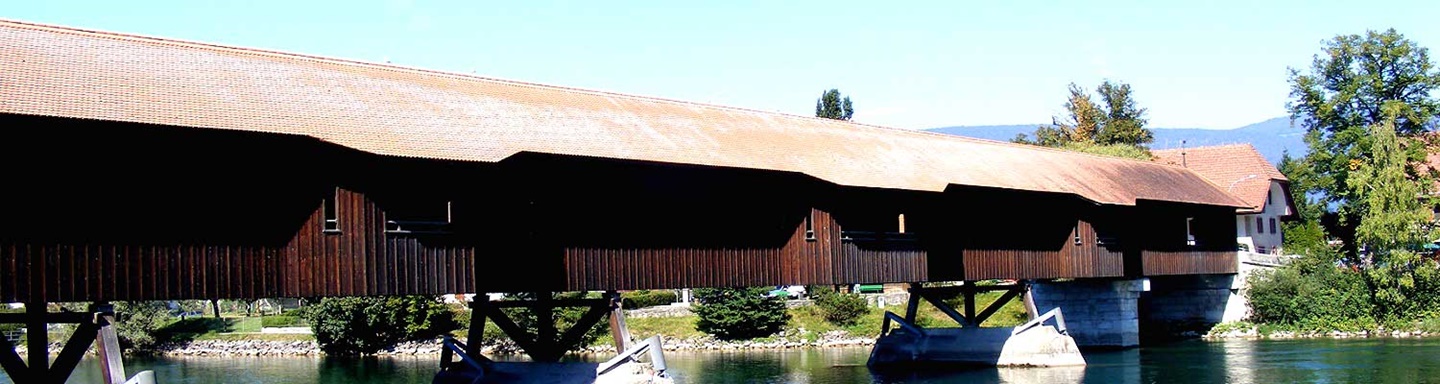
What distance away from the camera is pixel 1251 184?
170 ft

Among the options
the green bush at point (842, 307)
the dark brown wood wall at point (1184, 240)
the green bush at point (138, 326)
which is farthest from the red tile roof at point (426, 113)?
the green bush at point (138, 326)

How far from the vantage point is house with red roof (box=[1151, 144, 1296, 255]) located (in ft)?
169

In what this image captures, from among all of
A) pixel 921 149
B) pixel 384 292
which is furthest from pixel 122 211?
pixel 921 149

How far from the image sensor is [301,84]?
20.2 meters

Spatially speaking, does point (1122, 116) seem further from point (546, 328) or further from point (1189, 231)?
point (546, 328)

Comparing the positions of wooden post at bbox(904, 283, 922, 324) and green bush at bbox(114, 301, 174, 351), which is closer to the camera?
wooden post at bbox(904, 283, 922, 324)

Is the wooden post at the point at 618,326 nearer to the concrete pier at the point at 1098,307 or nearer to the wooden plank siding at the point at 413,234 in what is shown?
the wooden plank siding at the point at 413,234

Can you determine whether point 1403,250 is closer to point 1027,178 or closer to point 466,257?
point 1027,178

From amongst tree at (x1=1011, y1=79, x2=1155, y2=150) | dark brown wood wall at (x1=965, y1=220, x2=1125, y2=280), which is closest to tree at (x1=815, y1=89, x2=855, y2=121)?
tree at (x1=1011, y1=79, x2=1155, y2=150)

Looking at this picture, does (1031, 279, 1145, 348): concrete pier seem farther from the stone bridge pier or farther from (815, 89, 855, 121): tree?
(815, 89, 855, 121): tree

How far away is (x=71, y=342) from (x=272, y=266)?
249 centimetres

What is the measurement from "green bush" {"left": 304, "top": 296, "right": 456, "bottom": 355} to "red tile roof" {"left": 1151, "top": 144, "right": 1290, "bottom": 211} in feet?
85.7

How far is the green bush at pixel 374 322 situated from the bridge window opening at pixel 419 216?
927 inches

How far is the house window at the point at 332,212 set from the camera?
18422 millimetres
